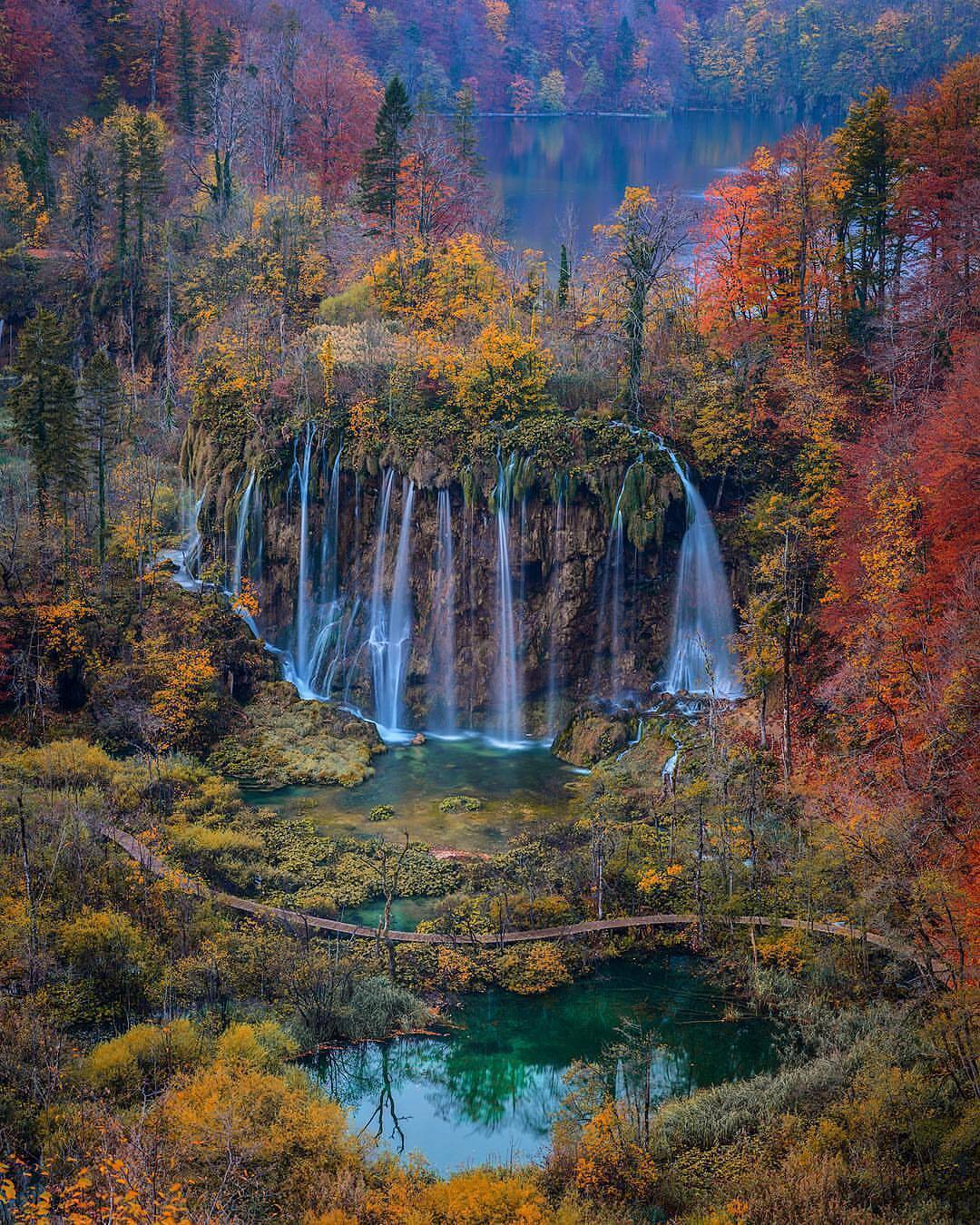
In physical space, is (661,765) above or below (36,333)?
below

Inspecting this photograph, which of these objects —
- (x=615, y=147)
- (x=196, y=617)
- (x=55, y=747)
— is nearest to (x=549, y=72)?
(x=615, y=147)

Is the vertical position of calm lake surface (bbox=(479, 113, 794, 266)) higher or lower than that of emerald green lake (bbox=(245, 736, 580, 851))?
higher

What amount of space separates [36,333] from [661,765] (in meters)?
20.3

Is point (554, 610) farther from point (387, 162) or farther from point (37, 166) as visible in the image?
point (37, 166)

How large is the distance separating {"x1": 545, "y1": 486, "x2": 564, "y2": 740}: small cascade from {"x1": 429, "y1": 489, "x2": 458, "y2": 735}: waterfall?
9.33 feet

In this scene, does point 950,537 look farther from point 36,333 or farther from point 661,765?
point 36,333

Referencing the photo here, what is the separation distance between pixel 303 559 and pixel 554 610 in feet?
27.1

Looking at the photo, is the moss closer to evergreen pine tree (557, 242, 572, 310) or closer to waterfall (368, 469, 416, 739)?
waterfall (368, 469, 416, 739)

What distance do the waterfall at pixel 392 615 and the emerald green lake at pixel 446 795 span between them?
2.79 metres

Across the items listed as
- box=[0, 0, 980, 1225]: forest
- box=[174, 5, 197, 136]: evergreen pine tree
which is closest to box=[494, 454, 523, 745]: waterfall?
box=[0, 0, 980, 1225]: forest

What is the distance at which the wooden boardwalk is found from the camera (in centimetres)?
2078

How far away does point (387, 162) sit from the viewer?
43125 mm

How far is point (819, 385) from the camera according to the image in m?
32.4

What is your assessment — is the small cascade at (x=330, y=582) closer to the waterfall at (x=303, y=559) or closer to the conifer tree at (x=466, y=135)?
the waterfall at (x=303, y=559)
